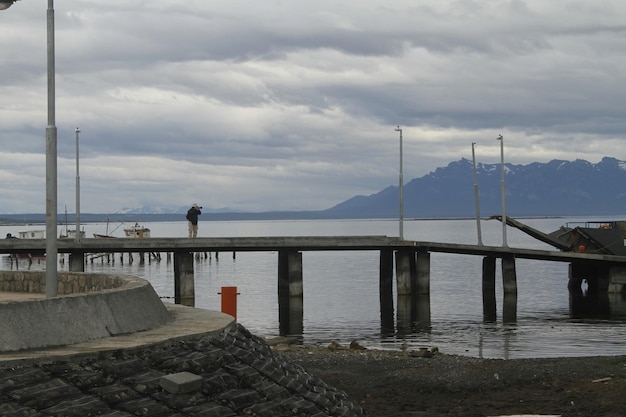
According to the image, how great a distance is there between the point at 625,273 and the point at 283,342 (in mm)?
26449

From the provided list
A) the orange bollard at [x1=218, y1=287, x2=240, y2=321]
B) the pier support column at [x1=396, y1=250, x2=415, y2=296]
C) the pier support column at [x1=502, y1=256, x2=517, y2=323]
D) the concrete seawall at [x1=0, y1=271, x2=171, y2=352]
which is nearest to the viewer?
the concrete seawall at [x1=0, y1=271, x2=171, y2=352]

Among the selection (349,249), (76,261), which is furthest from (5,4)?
(349,249)

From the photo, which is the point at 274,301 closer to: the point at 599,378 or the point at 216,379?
the point at 599,378

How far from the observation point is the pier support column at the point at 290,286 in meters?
48.1

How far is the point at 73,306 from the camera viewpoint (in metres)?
13.7

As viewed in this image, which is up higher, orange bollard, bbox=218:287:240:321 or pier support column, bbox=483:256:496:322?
orange bollard, bbox=218:287:240:321

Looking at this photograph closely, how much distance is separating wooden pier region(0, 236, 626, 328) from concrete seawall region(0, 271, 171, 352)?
1128 inches

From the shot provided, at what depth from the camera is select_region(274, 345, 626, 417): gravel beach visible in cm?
1814

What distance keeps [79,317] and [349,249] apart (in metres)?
37.3

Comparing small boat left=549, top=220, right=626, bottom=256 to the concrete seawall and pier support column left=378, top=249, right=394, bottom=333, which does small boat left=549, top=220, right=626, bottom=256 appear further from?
the concrete seawall

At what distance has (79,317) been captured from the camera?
1369cm

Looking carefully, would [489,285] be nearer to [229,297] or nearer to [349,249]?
[349,249]

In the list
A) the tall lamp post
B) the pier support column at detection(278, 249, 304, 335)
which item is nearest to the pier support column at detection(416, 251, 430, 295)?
the pier support column at detection(278, 249, 304, 335)

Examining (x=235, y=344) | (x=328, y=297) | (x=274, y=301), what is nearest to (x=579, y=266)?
(x=328, y=297)
